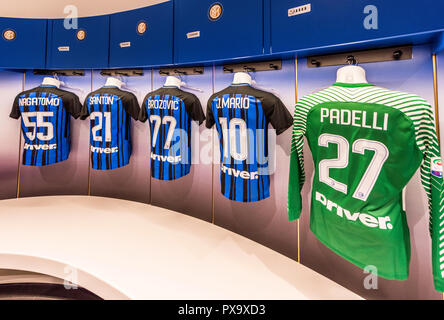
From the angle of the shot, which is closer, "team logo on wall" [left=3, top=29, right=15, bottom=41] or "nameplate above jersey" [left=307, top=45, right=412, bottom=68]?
"nameplate above jersey" [left=307, top=45, right=412, bottom=68]

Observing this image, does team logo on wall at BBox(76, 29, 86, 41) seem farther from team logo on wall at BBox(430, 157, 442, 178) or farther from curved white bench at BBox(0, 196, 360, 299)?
team logo on wall at BBox(430, 157, 442, 178)

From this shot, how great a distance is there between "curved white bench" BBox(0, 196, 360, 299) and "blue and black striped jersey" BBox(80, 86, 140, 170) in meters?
0.46

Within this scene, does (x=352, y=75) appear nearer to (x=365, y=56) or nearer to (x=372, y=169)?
(x=365, y=56)

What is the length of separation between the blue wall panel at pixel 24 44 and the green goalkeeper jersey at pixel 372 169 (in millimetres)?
2234

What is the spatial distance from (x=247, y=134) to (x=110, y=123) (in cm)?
117

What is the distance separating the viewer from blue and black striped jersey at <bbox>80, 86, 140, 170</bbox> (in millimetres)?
1840

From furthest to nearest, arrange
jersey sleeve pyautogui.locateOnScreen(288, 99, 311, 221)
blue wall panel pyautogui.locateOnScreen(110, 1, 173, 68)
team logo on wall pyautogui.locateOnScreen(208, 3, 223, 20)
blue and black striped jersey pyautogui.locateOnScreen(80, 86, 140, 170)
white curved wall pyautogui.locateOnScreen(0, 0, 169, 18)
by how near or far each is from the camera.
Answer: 1. white curved wall pyautogui.locateOnScreen(0, 0, 169, 18)
2. blue and black striped jersey pyautogui.locateOnScreen(80, 86, 140, 170)
3. blue wall panel pyautogui.locateOnScreen(110, 1, 173, 68)
4. team logo on wall pyautogui.locateOnScreen(208, 3, 223, 20)
5. jersey sleeve pyautogui.locateOnScreen(288, 99, 311, 221)

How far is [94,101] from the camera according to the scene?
1.87 m

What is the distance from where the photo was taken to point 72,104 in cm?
202

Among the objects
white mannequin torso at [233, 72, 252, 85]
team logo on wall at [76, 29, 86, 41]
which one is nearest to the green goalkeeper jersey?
white mannequin torso at [233, 72, 252, 85]

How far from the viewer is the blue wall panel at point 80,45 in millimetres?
1851

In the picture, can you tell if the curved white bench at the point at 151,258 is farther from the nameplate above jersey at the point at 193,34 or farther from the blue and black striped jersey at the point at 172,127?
the nameplate above jersey at the point at 193,34
